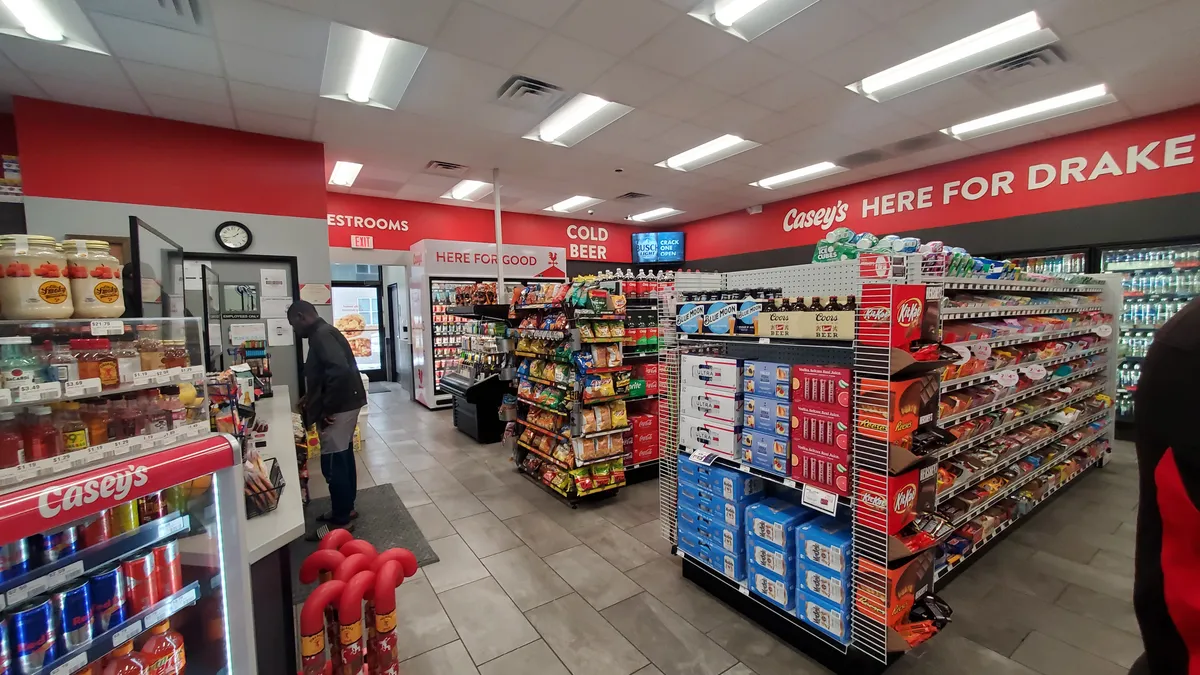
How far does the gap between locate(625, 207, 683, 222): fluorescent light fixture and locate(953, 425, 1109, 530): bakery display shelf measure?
7327 millimetres

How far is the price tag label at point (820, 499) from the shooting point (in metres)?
2.11

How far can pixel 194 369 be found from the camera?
5.17 feet

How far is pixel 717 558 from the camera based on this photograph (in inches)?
106

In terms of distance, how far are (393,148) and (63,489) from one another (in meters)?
5.84

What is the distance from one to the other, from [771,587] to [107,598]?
100 inches

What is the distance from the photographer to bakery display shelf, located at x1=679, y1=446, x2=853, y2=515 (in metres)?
2.17

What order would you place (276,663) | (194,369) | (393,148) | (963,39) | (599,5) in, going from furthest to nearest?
(393,148)
(963,39)
(599,5)
(276,663)
(194,369)

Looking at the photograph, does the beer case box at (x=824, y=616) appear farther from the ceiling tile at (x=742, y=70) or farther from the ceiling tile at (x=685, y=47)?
the ceiling tile at (x=742, y=70)

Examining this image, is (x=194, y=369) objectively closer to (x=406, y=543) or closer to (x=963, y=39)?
(x=406, y=543)

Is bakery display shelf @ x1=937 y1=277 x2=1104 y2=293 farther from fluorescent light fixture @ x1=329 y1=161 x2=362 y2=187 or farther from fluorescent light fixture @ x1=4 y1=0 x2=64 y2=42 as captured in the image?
fluorescent light fixture @ x1=329 y1=161 x2=362 y2=187

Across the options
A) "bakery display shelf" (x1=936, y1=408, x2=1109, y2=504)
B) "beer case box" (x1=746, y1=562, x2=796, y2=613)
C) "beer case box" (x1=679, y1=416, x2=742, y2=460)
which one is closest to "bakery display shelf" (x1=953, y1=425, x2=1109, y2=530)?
"bakery display shelf" (x1=936, y1=408, x2=1109, y2=504)

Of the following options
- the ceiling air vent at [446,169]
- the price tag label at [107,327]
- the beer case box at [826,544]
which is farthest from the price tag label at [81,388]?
the ceiling air vent at [446,169]

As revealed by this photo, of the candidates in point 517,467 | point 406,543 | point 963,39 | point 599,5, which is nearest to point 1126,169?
Result: point 963,39

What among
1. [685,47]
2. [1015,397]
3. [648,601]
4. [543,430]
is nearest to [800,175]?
[685,47]
